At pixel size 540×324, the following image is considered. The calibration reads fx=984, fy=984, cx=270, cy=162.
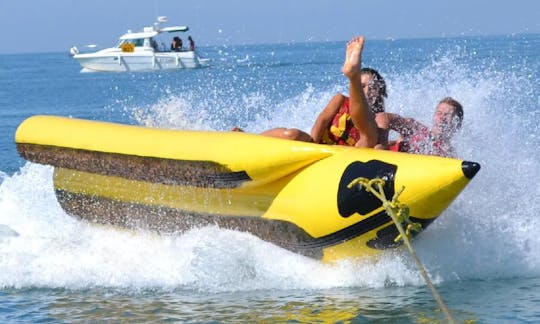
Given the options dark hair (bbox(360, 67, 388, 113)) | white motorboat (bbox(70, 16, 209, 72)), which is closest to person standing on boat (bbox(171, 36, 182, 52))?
white motorboat (bbox(70, 16, 209, 72))

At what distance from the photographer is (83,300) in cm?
555

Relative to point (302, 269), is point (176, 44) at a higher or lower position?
higher

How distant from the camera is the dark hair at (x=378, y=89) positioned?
5.70 meters

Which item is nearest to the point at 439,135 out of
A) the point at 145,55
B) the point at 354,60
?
the point at 354,60

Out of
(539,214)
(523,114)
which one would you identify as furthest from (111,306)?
(523,114)

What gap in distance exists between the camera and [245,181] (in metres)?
5.38

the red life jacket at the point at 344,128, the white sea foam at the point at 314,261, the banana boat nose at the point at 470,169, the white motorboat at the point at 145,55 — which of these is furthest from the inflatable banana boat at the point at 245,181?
the white motorboat at the point at 145,55

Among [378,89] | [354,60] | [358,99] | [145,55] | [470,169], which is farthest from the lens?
[145,55]

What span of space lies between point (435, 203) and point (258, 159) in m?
0.98

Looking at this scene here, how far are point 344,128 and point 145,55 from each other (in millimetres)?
28319

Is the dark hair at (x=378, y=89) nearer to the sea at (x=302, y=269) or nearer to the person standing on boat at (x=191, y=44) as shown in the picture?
the sea at (x=302, y=269)

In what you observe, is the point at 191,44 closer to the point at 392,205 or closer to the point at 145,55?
the point at 145,55

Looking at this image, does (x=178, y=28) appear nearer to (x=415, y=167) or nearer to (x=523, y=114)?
(x=523, y=114)

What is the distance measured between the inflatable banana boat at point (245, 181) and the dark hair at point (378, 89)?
0.67 m
